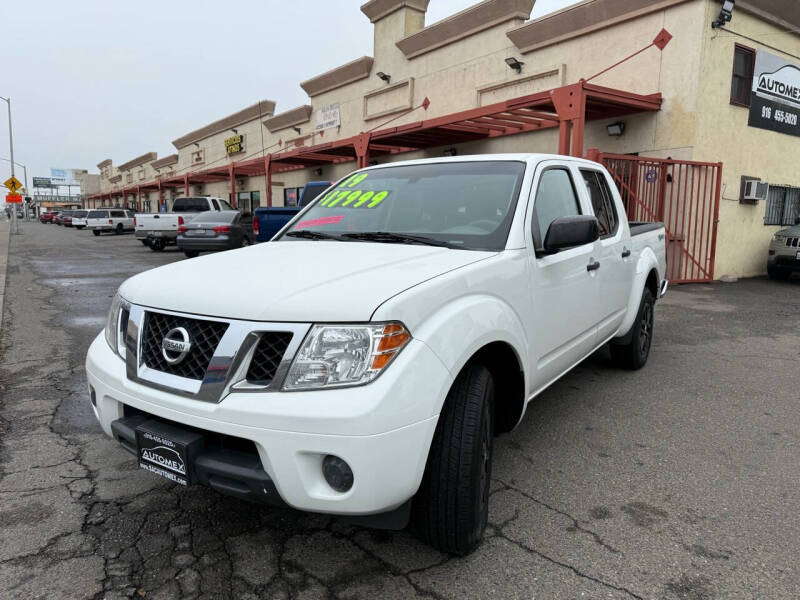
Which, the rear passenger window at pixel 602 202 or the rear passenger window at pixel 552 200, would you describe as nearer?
the rear passenger window at pixel 552 200

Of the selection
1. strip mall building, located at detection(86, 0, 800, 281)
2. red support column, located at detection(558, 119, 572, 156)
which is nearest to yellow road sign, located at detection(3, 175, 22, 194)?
strip mall building, located at detection(86, 0, 800, 281)

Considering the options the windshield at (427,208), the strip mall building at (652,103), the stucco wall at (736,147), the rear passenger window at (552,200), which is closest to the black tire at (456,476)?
the windshield at (427,208)

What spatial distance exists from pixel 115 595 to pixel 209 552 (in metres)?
0.38

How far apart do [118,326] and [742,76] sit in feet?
44.4

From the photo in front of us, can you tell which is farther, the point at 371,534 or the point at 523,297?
the point at 523,297

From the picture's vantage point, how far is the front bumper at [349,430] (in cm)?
188

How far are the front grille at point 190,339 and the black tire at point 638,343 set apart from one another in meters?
3.78

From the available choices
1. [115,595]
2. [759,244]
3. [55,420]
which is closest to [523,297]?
[115,595]

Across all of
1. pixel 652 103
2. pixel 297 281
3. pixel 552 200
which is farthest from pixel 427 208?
pixel 652 103

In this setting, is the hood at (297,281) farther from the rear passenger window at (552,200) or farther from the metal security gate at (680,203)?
the metal security gate at (680,203)

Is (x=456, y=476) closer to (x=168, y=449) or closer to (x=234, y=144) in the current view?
(x=168, y=449)

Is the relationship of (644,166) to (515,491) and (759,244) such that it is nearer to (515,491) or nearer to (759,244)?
(759,244)

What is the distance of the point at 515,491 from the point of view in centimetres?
299

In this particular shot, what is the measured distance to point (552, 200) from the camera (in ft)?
11.2
